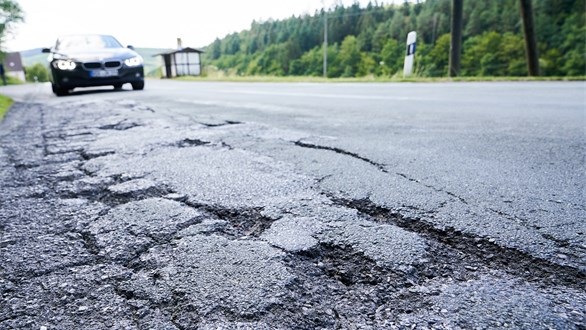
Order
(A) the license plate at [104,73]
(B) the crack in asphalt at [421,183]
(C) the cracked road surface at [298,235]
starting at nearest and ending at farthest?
1. (C) the cracked road surface at [298,235]
2. (B) the crack in asphalt at [421,183]
3. (A) the license plate at [104,73]

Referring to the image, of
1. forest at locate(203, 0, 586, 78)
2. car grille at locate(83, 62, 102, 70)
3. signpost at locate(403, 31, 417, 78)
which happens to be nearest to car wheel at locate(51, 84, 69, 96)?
car grille at locate(83, 62, 102, 70)

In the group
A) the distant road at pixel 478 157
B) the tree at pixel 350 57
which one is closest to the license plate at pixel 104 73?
the distant road at pixel 478 157

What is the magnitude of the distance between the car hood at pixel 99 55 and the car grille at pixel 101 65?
0.08 metres

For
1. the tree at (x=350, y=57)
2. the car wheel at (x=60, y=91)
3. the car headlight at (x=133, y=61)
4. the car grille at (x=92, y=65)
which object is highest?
the tree at (x=350, y=57)

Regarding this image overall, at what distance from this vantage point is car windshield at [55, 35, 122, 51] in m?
8.26

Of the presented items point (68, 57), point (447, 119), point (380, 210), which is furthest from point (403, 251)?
point (68, 57)

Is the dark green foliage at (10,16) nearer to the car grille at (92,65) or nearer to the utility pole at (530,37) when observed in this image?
the car grille at (92,65)

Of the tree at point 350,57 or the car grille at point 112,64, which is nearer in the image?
the car grille at point 112,64

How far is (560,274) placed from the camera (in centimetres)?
102

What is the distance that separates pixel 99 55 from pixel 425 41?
197ft

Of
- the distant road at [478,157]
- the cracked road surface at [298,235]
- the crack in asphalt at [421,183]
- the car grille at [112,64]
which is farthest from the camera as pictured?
the car grille at [112,64]

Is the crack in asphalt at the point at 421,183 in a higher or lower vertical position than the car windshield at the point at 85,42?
lower

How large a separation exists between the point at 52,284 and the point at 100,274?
12cm

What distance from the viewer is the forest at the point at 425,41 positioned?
4275 centimetres
